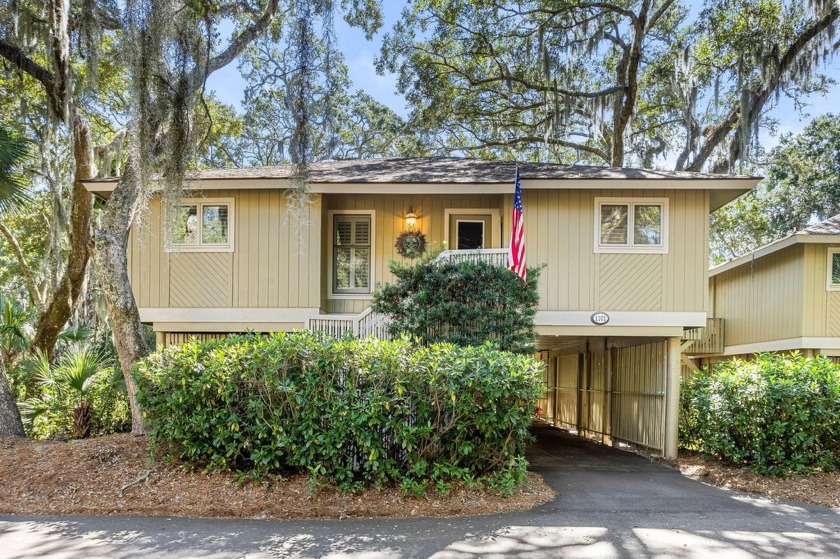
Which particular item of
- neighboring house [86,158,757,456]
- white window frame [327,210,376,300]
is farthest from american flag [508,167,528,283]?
white window frame [327,210,376,300]

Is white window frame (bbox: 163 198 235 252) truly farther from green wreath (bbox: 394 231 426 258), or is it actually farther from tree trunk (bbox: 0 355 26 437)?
tree trunk (bbox: 0 355 26 437)

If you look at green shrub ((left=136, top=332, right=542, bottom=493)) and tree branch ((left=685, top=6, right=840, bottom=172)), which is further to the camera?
tree branch ((left=685, top=6, right=840, bottom=172))

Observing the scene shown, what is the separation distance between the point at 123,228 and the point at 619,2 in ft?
44.6

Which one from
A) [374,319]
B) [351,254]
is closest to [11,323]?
[351,254]

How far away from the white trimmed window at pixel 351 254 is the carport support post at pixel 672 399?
18.9 ft

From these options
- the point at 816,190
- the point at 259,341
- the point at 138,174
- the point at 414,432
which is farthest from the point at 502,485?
the point at 816,190

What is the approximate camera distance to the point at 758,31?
15.1 m

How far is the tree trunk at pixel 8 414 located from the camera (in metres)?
8.96

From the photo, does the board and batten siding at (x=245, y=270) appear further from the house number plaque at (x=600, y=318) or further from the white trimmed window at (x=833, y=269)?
the white trimmed window at (x=833, y=269)

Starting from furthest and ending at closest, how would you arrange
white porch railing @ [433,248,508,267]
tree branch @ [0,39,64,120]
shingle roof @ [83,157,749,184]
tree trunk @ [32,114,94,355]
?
tree trunk @ [32,114,94,355], tree branch @ [0,39,64,120], shingle roof @ [83,157,749,184], white porch railing @ [433,248,508,267]

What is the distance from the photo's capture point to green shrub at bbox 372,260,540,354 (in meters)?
8.53

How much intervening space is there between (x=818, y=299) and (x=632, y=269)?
5.50 meters

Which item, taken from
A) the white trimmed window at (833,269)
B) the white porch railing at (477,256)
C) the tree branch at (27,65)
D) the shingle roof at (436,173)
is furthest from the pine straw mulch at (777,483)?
the tree branch at (27,65)

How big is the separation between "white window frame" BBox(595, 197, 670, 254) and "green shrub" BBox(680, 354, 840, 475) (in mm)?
2395
